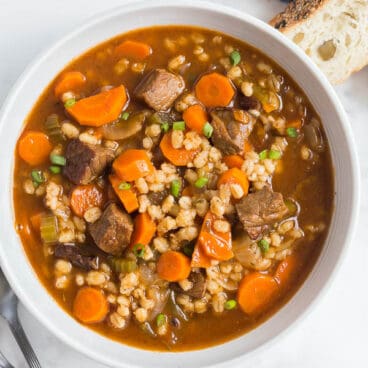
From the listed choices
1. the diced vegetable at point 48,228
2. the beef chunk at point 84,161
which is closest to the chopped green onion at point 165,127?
the beef chunk at point 84,161

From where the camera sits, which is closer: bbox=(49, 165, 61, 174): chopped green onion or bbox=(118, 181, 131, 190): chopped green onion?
bbox=(118, 181, 131, 190): chopped green onion

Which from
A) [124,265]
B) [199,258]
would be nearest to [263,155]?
[199,258]

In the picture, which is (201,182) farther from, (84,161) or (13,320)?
(13,320)

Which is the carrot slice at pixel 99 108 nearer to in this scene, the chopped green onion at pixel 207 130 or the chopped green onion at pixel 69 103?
the chopped green onion at pixel 69 103

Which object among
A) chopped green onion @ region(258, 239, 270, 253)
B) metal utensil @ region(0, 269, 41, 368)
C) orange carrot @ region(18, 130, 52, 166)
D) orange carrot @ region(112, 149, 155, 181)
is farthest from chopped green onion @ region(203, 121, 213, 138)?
metal utensil @ region(0, 269, 41, 368)

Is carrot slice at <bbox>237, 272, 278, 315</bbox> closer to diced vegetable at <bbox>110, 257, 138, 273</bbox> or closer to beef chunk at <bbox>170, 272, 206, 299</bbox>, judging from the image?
beef chunk at <bbox>170, 272, 206, 299</bbox>

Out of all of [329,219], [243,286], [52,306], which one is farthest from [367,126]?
[52,306]
